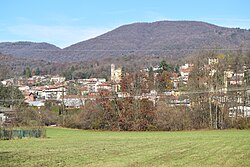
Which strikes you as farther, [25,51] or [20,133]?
[25,51]

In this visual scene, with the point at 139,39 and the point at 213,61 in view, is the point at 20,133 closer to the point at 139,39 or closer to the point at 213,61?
the point at 213,61

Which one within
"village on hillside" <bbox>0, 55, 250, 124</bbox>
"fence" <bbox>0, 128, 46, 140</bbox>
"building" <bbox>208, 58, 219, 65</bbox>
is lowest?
"fence" <bbox>0, 128, 46, 140</bbox>

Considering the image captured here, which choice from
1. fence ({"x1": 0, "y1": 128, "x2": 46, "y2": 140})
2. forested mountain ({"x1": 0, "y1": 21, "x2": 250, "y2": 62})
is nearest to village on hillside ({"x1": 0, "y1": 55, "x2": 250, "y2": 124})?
fence ({"x1": 0, "y1": 128, "x2": 46, "y2": 140})

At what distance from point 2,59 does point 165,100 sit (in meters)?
34.5

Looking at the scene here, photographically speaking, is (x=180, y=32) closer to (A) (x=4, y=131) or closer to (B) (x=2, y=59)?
(B) (x=2, y=59)

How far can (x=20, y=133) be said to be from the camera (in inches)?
1489

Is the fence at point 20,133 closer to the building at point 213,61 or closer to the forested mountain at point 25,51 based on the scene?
the building at point 213,61

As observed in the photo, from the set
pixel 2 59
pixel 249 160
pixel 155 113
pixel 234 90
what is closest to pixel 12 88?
pixel 2 59

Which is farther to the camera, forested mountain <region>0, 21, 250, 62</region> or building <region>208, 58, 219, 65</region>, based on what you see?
forested mountain <region>0, 21, 250, 62</region>

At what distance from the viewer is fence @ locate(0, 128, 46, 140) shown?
36062 millimetres

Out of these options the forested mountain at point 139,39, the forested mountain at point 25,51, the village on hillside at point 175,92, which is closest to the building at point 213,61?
the village on hillside at point 175,92

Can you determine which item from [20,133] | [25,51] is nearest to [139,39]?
[25,51]

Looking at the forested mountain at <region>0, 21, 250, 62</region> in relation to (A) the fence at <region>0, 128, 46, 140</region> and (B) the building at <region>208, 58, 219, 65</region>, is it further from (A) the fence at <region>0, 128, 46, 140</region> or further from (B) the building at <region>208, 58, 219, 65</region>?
(A) the fence at <region>0, 128, 46, 140</region>

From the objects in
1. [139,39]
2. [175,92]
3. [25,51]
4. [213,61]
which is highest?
[139,39]
